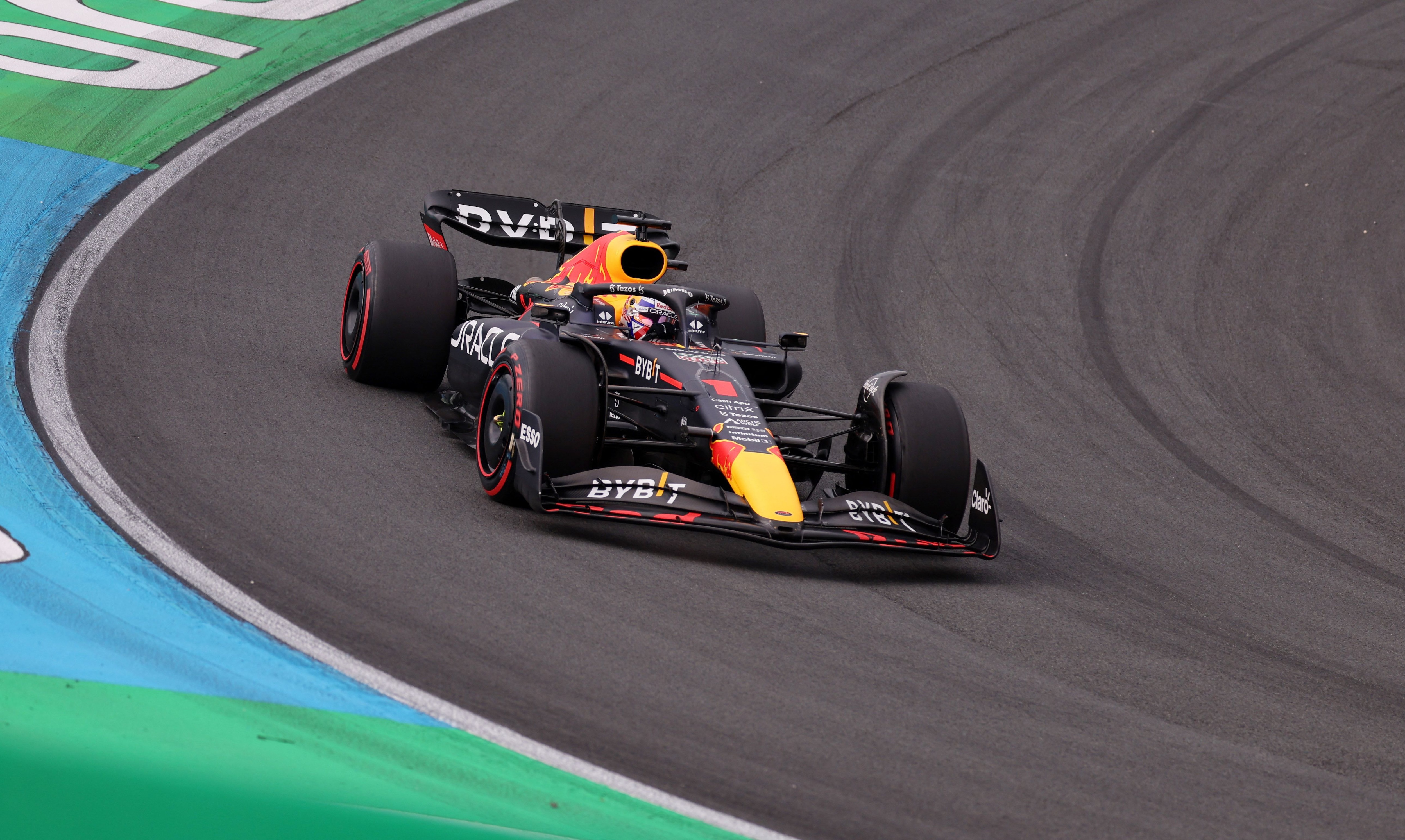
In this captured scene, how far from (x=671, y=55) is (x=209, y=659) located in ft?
43.9

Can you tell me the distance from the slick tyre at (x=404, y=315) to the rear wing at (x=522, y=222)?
2.69 ft

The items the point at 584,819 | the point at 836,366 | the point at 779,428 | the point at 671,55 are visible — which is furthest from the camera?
the point at 671,55

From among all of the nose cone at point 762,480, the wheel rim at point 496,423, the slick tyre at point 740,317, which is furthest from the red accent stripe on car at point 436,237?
the nose cone at point 762,480

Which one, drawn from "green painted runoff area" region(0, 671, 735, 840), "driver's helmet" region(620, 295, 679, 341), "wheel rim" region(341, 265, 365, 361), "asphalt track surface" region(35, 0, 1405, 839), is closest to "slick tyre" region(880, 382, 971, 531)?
"asphalt track surface" region(35, 0, 1405, 839)

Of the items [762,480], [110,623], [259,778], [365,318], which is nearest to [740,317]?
[365,318]

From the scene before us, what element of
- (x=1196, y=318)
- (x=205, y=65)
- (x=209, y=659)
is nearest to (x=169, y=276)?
(x=205, y=65)

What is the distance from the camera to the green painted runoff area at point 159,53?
13.8 meters

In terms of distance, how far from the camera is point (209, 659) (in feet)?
18.3

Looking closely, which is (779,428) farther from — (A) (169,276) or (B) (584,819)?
(B) (584,819)

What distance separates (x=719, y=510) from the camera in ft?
23.8

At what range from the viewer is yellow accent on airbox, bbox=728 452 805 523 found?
7.24 meters

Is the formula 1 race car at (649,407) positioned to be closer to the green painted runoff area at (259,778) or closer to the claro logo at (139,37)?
the green painted runoff area at (259,778)

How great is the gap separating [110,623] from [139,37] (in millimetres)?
12154

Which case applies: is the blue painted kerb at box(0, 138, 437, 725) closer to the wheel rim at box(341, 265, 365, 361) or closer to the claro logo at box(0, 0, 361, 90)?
the wheel rim at box(341, 265, 365, 361)
